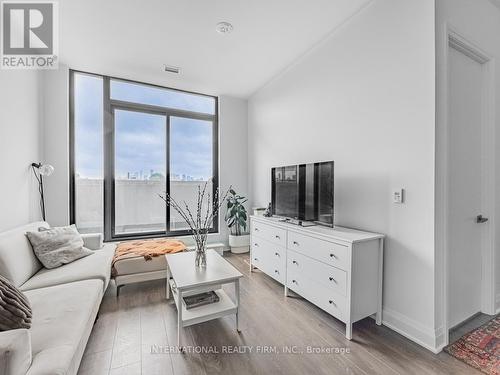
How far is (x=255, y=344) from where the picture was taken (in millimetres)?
1802

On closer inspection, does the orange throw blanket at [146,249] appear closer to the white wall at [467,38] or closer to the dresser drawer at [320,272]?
the dresser drawer at [320,272]

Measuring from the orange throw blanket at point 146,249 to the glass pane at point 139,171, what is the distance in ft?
2.51

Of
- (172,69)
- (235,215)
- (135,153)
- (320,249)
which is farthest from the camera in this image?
(235,215)

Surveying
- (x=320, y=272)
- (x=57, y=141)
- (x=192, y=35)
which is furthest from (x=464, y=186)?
(x=57, y=141)

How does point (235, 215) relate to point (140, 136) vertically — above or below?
below

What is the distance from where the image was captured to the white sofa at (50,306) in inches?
39.3

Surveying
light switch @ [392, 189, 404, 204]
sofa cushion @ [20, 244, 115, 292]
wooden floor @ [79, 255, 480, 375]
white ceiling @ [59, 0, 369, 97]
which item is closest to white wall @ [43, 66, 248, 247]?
white ceiling @ [59, 0, 369, 97]

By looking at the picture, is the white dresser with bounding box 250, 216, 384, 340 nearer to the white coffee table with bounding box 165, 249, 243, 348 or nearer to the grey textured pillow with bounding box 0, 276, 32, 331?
the white coffee table with bounding box 165, 249, 243, 348

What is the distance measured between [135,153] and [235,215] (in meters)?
1.99

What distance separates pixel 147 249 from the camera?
2906mm

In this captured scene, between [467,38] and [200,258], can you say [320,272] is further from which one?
[467,38]

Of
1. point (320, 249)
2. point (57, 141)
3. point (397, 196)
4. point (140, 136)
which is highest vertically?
point (140, 136)

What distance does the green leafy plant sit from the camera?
407 centimetres

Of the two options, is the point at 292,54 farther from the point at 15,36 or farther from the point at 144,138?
the point at 15,36
